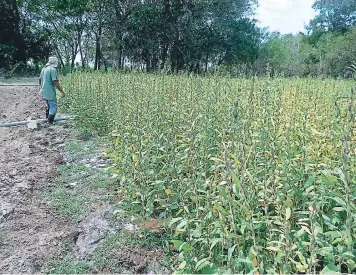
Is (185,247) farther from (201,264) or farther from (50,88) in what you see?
(50,88)

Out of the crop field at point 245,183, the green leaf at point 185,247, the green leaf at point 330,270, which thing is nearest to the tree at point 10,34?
the crop field at point 245,183

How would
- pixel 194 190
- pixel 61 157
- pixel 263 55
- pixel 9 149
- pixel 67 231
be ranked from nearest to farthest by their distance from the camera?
1. pixel 194 190
2. pixel 67 231
3. pixel 61 157
4. pixel 9 149
5. pixel 263 55

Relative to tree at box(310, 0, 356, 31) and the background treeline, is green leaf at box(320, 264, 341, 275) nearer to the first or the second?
the background treeline

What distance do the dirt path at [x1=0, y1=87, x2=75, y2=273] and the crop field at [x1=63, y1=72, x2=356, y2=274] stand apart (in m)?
0.83

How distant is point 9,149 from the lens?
7.11 metres

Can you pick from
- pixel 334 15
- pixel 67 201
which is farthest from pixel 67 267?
pixel 334 15

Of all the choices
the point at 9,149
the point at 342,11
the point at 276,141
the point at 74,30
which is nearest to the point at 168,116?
the point at 276,141

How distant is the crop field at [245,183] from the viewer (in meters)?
2.32

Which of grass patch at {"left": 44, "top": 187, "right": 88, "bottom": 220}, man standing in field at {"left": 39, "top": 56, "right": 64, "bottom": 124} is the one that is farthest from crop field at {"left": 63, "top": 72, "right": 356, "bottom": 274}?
man standing in field at {"left": 39, "top": 56, "right": 64, "bottom": 124}

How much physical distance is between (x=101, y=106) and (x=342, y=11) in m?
44.9

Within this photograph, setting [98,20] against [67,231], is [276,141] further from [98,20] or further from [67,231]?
[98,20]

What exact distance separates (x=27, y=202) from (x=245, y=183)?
9.32ft

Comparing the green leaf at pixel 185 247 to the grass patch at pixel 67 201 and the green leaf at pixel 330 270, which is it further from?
the grass patch at pixel 67 201

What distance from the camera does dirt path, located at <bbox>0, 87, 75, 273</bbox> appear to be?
3445 mm
